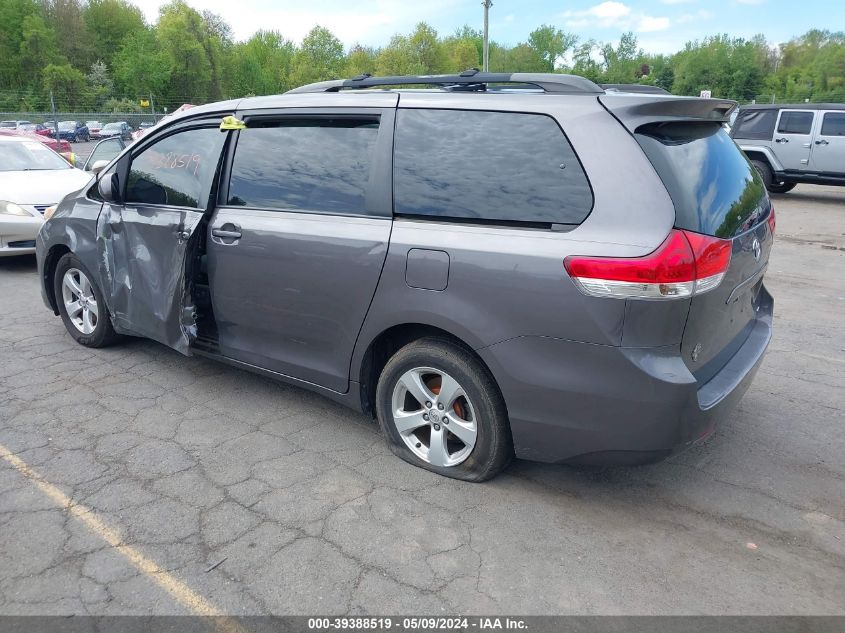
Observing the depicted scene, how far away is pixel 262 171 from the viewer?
3.82 m

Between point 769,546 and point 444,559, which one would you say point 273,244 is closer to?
point 444,559

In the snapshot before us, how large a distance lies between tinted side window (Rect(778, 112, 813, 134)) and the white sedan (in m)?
13.3

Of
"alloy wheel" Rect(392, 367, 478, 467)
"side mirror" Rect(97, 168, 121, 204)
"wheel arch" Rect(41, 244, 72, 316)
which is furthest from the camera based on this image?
"wheel arch" Rect(41, 244, 72, 316)

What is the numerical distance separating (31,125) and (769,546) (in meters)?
31.1

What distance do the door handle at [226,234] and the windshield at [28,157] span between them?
6.74 metres

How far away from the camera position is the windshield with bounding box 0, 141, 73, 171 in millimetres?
9133

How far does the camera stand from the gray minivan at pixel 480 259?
8.79 ft

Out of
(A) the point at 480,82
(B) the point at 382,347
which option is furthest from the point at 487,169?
(B) the point at 382,347

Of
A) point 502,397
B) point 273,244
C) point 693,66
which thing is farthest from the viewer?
point 693,66

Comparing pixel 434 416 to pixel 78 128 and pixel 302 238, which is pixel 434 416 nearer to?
pixel 302 238

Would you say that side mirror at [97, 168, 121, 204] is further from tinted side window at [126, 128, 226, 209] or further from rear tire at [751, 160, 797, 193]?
rear tire at [751, 160, 797, 193]

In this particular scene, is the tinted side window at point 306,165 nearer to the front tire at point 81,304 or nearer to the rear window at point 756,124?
the front tire at point 81,304

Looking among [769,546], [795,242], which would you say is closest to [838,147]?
[795,242]

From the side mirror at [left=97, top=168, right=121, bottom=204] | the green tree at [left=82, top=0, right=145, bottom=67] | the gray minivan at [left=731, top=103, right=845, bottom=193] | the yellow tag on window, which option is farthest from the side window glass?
the green tree at [left=82, top=0, right=145, bottom=67]
